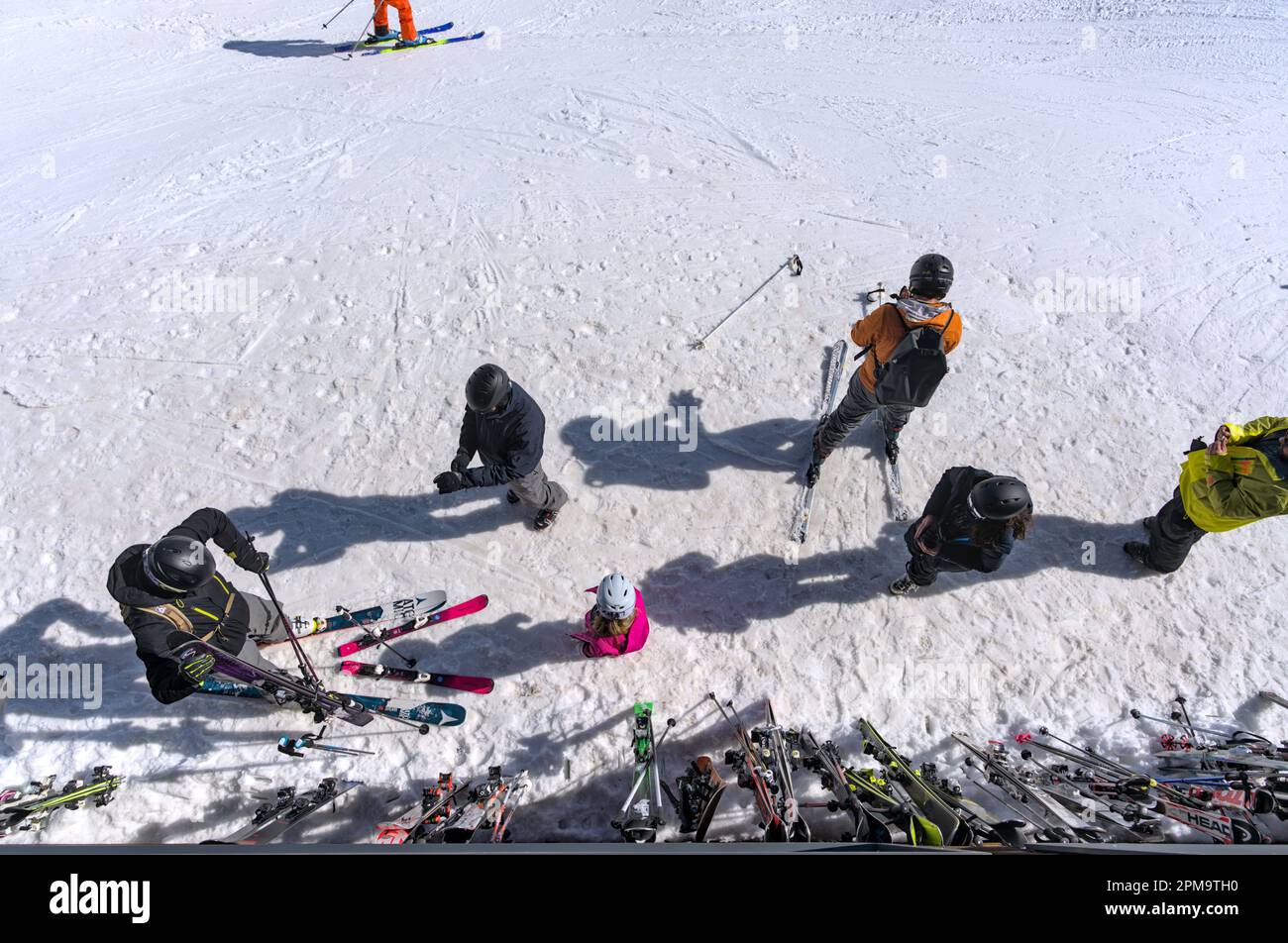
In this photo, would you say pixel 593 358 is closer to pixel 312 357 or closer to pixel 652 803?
pixel 312 357

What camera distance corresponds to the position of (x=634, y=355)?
8273mm

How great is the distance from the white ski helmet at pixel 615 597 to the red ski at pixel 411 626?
1.66m

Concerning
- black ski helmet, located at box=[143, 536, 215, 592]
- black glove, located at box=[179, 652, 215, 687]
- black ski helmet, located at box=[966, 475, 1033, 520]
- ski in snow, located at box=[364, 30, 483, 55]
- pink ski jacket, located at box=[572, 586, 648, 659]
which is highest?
ski in snow, located at box=[364, 30, 483, 55]

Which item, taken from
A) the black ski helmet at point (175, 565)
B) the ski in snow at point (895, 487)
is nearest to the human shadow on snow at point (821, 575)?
the ski in snow at point (895, 487)

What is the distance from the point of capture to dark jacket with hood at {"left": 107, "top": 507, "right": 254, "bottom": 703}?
14.6ft

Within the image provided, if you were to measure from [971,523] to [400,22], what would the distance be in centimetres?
1473

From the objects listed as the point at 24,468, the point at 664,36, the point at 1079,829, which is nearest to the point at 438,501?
the point at 24,468

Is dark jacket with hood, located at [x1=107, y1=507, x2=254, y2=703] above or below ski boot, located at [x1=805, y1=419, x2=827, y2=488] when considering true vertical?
below

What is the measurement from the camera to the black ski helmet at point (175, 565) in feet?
14.0

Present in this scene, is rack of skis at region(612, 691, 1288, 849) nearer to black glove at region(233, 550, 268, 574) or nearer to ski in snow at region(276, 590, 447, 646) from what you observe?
ski in snow at region(276, 590, 447, 646)

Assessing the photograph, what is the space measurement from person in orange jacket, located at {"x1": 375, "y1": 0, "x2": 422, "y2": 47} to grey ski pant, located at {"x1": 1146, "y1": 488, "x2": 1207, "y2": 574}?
1525cm

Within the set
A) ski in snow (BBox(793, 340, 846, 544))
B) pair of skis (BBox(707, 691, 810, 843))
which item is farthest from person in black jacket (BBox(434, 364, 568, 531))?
ski in snow (BBox(793, 340, 846, 544))

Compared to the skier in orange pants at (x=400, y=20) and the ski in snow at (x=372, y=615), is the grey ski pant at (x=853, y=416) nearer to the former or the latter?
the ski in snow at (x=372, y=615)

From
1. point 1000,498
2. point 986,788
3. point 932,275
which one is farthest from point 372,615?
point 932,275
